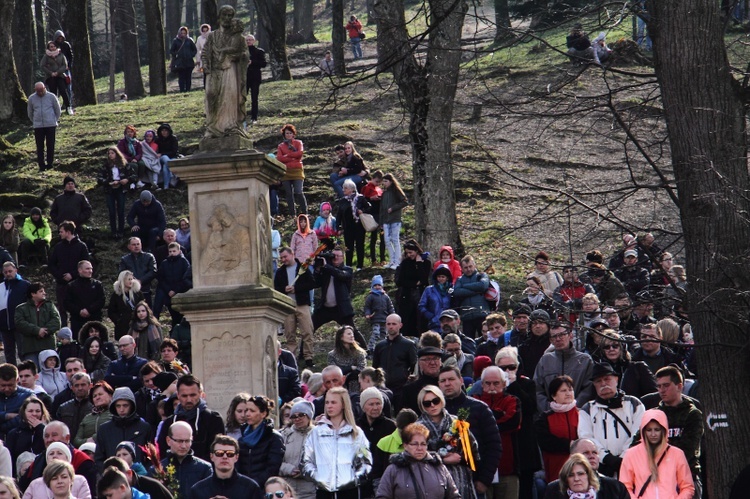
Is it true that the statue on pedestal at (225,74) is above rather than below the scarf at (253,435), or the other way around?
above

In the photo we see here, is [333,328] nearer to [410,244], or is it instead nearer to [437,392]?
[410,244]

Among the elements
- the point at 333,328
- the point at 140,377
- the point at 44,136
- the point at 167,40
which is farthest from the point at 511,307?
the point at 167,40

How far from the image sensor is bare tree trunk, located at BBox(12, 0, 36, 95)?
128 ft

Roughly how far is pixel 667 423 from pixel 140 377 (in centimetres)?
636

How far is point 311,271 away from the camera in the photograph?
64.6 feet

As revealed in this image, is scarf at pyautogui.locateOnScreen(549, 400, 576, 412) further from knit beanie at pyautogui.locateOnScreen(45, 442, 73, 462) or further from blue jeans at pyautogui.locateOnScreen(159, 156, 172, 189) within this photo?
blue jeans at pyautogui.locateOnScreen(159, 156, 172, 189)

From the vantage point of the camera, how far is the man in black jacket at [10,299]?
64.7ft

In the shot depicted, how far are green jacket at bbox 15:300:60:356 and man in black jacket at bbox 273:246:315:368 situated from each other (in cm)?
311

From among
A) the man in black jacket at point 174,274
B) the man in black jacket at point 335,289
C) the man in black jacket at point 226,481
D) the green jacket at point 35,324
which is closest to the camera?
the man in black jacket at point 226,481

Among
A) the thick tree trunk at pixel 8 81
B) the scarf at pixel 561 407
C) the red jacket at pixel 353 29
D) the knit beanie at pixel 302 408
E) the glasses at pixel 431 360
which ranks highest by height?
the red jacket at pixel 353 29

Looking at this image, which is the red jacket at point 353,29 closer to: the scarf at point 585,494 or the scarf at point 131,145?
the scarf at point 131,145

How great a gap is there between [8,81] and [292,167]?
35.0ft

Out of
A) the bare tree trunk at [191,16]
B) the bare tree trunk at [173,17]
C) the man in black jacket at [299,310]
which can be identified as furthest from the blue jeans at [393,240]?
the bare tree trunk at [191,16]

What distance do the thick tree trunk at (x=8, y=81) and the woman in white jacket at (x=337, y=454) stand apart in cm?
2311
